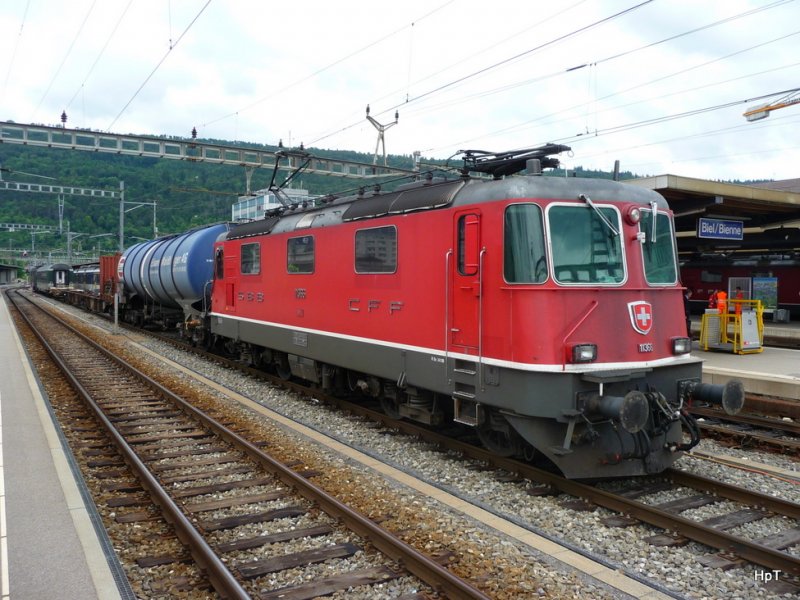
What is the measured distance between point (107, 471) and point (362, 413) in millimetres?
3942

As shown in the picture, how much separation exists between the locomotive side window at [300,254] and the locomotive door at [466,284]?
13.1ft

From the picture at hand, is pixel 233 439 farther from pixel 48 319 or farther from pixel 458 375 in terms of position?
pixel 48 319

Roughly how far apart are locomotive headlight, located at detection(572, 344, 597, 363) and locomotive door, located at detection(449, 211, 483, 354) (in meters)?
1.11

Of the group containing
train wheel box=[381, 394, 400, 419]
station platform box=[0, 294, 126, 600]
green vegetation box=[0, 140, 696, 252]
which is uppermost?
green vegetation box=[0, 140, 696, 252]

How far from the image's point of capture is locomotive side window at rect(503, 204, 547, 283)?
21.8ft

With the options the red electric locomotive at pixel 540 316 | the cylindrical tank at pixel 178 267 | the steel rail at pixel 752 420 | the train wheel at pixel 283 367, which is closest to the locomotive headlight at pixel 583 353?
the red electric locomotive at pixel 540 316

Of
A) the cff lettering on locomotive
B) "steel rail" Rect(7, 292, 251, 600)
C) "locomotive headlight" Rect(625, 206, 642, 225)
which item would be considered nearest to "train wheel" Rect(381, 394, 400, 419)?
the cff lettering on locomotive

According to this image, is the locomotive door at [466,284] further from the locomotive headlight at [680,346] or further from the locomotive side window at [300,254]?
the locomotive side window at [300,254]

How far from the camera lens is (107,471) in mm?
7508

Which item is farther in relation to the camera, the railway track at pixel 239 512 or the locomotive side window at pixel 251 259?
the locomotive side window at pixel 251 259

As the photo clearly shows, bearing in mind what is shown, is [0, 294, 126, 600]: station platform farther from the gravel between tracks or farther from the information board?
the information board

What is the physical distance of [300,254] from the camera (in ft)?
37.3

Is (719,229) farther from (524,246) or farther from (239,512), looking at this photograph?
(239,512)

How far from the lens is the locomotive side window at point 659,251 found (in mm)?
7242
